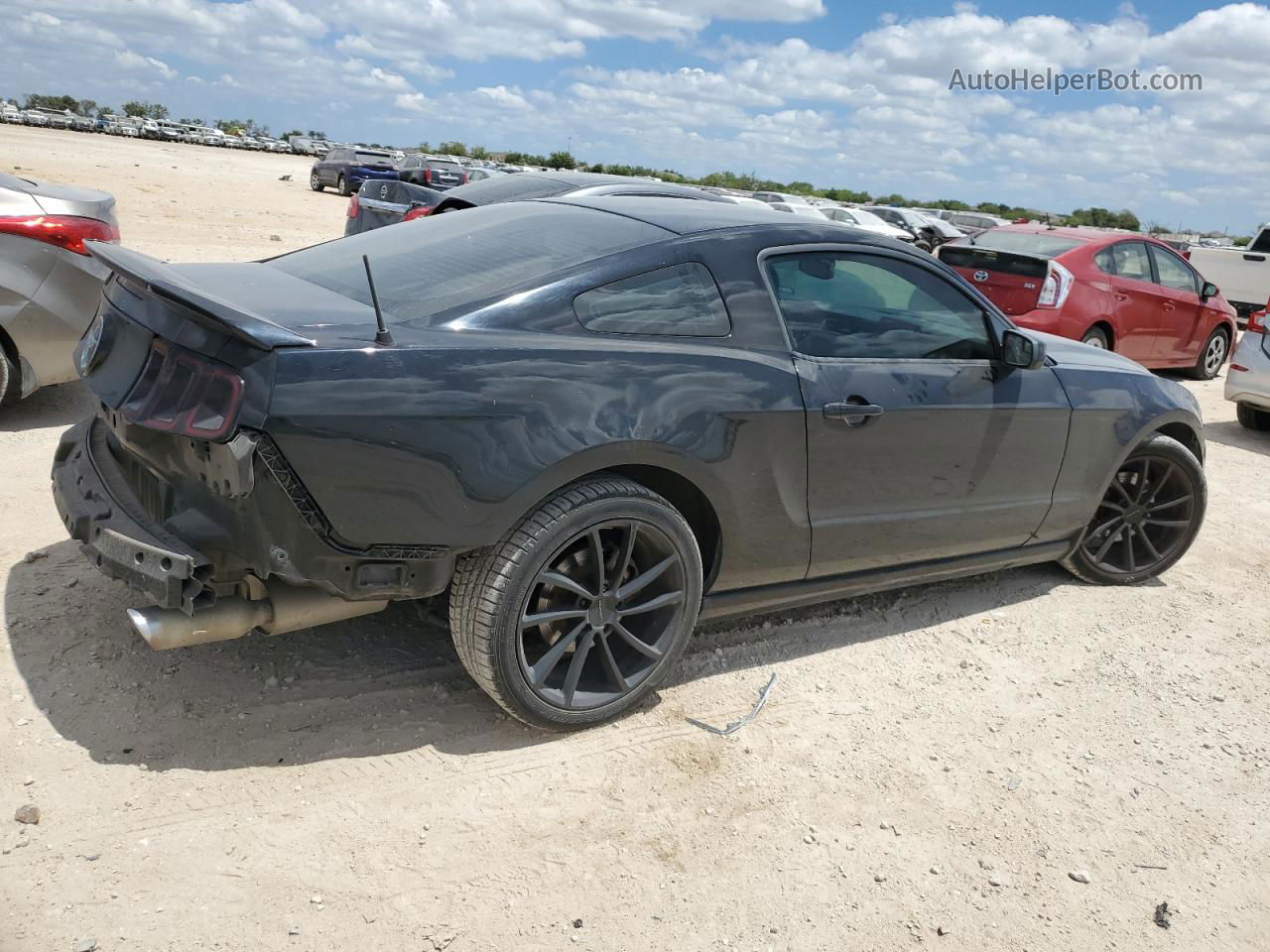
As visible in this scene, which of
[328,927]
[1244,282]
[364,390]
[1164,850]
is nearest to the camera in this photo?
[328,927]

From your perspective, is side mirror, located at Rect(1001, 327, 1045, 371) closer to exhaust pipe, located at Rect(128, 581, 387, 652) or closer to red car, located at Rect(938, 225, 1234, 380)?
exhaust pipe, located at Rect(128, 581, 387, 652)

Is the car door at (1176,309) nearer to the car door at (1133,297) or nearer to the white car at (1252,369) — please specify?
the car door at (1133,297)

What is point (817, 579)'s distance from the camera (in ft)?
12.9

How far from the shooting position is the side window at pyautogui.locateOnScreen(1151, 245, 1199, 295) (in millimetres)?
10984

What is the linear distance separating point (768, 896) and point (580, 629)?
97cm

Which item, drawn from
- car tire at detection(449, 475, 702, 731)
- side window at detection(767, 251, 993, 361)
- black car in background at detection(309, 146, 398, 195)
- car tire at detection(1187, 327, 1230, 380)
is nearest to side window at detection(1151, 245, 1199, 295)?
car tire at detection(1187, 327, 1230, 380)

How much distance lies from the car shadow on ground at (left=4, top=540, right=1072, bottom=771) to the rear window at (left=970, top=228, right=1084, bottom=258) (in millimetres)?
7015

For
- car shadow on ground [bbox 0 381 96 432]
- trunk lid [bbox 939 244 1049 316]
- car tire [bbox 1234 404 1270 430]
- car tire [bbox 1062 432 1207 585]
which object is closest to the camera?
car tire [bbox 1062 432 1207 585]

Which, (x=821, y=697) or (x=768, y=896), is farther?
(x=821, y=697)

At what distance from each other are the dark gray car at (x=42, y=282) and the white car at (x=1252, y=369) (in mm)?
8596

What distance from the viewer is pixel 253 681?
3465 mm

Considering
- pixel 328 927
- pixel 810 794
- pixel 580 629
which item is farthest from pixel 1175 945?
pixel 328 927

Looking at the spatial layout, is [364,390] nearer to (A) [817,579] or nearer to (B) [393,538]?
(B) [393,538]

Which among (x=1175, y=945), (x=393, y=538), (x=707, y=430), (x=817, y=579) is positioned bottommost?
(x=1175, y=945)
